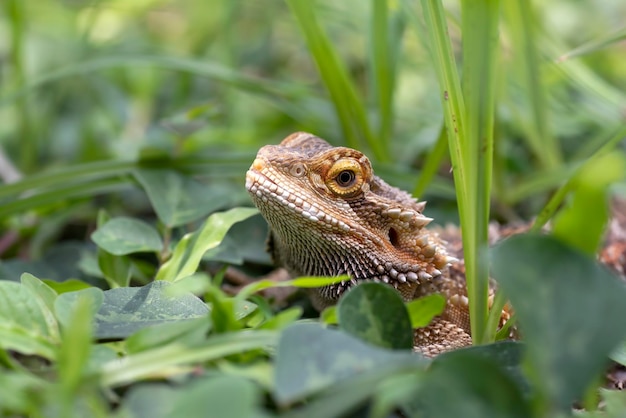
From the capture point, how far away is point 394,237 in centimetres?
263

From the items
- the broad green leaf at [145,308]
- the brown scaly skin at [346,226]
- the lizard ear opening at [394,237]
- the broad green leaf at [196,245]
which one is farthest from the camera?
the lizard ear opening at [394,237]

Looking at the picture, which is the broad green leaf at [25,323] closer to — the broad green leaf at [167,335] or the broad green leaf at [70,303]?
the broad green leaf at [70,303]

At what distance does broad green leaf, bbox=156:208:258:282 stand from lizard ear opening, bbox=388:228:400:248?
21.4 inches

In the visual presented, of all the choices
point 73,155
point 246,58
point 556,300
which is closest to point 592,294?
point 556,300

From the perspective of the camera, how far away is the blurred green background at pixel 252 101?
328 centimetres

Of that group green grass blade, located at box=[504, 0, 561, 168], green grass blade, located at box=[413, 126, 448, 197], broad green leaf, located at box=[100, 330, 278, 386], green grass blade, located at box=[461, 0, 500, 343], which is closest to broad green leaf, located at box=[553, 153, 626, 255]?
green grass blade, located at box=[461, 0, 500, 343]

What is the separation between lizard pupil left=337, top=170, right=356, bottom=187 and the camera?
2.53 meters

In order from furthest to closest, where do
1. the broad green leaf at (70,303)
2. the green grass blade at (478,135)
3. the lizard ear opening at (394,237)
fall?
1. the lizard ear opening at (394,237)
2. the green grass blade at (478,135)
3. the broad green leaf at (70,303)

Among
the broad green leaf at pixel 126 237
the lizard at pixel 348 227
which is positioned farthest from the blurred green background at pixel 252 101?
the lizard at pixel 348 227

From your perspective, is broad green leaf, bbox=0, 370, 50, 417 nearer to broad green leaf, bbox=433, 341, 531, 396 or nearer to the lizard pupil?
broad green leaf, bbox=433, 341, 531, 396

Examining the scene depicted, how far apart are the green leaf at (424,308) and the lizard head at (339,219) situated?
2.12ft

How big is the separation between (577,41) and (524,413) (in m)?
5.18

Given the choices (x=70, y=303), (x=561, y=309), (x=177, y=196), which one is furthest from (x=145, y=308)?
(x=561, y=309)

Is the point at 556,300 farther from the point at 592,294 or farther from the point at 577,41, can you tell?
the point at 577,41
